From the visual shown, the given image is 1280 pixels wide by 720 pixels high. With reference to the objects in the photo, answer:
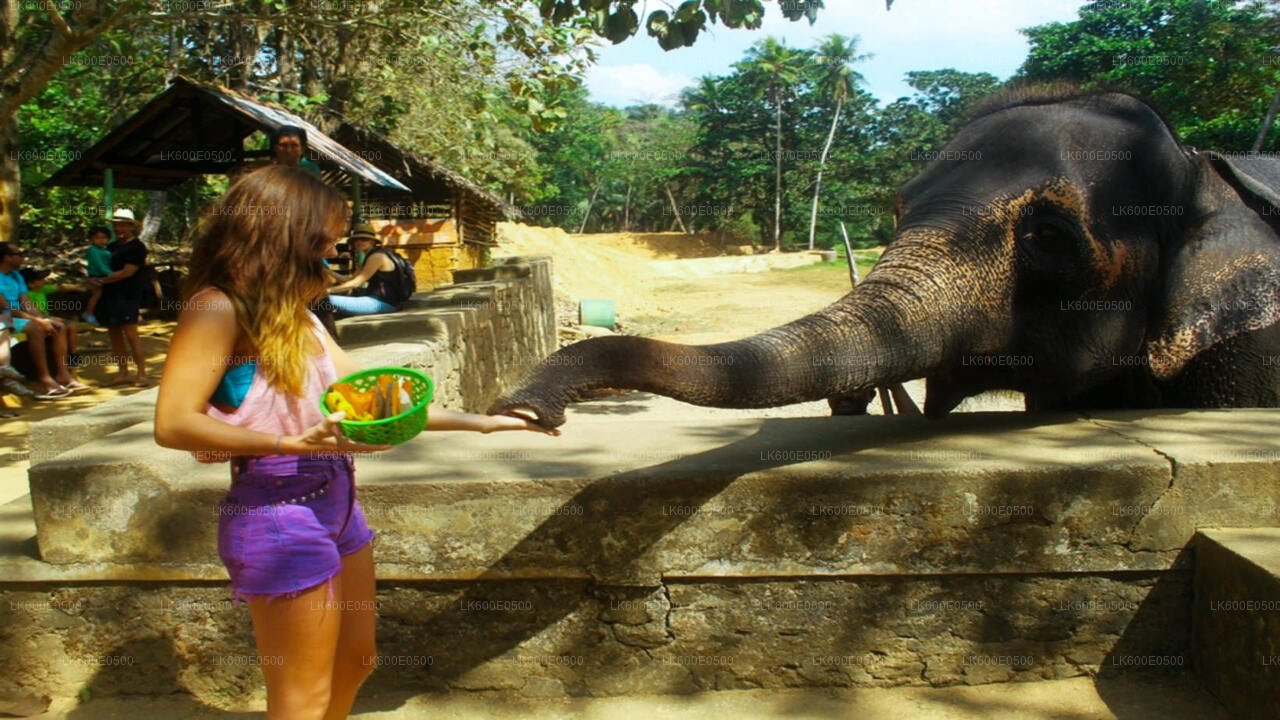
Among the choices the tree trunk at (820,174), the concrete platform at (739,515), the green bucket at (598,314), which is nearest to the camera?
the concrete platform at (739,515)

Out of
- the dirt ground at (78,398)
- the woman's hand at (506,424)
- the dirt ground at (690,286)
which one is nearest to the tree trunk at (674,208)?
the dirt ground at (690,286)

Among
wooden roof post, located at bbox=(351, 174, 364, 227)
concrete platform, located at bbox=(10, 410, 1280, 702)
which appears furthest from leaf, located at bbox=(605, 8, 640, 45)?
wooden roof post, located at bbox=(351, 174, 364, 227)

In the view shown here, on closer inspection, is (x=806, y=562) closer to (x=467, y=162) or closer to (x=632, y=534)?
(x=632, y=534)

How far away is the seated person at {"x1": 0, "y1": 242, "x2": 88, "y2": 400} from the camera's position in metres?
8.93

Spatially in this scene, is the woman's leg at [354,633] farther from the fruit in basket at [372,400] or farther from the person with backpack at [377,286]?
the person with backpack at [377,286]

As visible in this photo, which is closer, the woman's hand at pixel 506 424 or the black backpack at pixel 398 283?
the woman's hand at pixel 506 424

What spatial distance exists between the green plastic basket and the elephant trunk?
242mm

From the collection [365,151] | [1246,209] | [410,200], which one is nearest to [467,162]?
[410,200]

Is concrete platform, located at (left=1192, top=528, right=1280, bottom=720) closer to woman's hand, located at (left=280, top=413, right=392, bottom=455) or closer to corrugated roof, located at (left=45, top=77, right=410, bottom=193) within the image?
woman's hand, located at (left=280, top=413, right=392, bottom=455)

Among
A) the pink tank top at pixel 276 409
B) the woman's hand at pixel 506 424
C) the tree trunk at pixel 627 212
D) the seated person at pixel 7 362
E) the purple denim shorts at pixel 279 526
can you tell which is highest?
the tree trunk at pixel 627 212

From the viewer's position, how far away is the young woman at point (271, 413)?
199 cm

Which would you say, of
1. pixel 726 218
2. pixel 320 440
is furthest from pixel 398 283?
pixel 726 218

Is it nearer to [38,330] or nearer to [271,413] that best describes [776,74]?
[38,330]

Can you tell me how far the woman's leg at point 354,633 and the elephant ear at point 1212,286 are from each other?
291 cm
